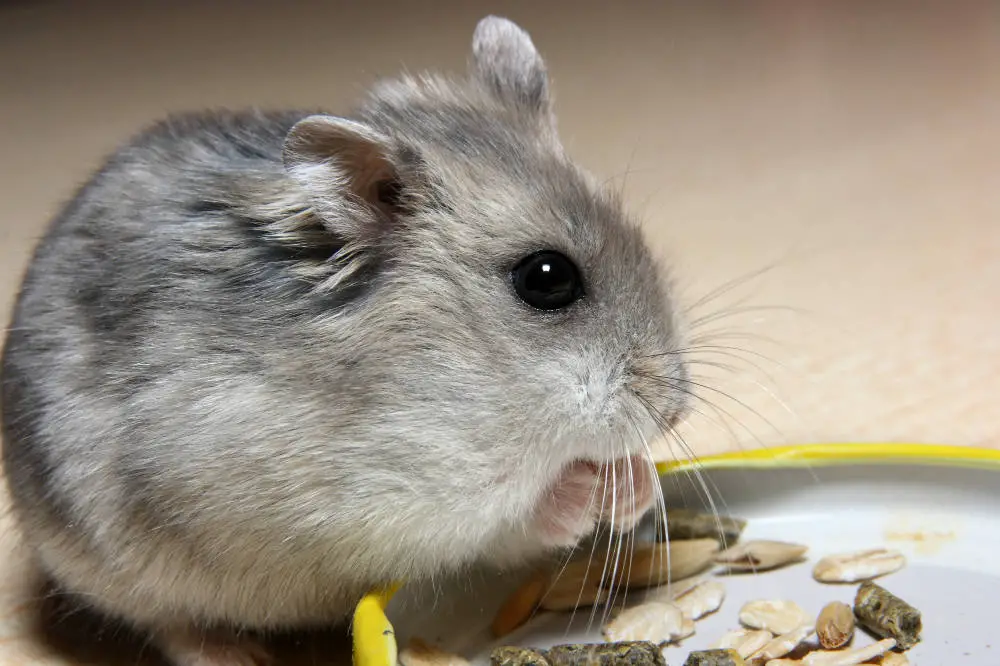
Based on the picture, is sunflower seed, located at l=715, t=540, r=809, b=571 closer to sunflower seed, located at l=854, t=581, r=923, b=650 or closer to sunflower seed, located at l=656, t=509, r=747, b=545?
sunflower seed, located at l=656, t=509, r=747, b=545

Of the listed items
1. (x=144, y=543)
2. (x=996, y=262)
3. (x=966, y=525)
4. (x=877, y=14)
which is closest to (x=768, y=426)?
(x=966, y=525)

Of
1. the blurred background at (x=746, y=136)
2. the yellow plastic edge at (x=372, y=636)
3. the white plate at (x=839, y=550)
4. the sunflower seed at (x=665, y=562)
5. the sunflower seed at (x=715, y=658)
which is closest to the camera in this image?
the yellow plastic edge at (x=372, y=636)

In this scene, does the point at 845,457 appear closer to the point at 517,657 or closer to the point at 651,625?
the point at 651,625

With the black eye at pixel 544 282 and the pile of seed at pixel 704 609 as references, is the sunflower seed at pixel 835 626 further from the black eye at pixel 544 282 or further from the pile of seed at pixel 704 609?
the black eye at pixel 544 282

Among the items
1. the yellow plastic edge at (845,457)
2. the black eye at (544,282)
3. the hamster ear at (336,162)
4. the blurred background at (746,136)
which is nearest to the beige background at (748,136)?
the blurred background at (746,136)

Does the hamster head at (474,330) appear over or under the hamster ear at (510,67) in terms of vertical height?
under

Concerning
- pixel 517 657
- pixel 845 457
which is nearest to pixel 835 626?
pixel 845 457

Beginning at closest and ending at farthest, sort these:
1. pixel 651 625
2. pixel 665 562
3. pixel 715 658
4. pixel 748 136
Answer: pixel 715 658 → pixel 651 625 → pixel 665 562 → pixel 748 136
